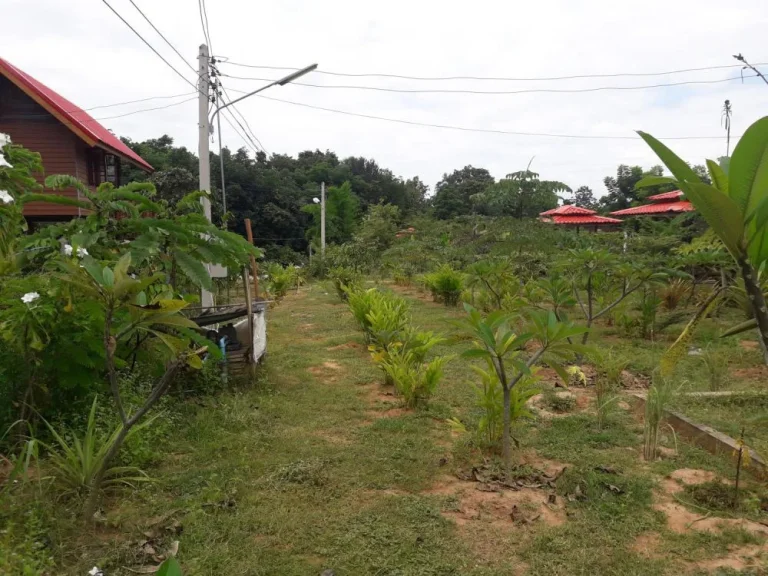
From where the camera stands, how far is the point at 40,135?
1189cm

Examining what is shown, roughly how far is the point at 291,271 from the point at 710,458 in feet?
47.1

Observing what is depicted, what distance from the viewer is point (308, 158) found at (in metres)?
45.3

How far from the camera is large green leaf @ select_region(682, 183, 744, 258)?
61 cm

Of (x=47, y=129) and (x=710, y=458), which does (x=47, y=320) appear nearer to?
(x=710, y=458)

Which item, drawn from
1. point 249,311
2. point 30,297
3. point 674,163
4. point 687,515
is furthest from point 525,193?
point 674,163

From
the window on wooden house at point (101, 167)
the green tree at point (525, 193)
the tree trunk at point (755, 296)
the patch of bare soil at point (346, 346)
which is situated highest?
the window on wooden house at point (101, 167)

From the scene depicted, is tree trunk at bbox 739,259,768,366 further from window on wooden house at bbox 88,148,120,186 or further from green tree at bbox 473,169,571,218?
window on wooden house at bbox 88,148,120,186

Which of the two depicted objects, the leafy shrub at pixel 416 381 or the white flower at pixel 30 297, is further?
the leafy shrub at pixel 416 381

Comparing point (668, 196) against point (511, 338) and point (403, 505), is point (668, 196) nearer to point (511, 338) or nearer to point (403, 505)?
point (511, 338)

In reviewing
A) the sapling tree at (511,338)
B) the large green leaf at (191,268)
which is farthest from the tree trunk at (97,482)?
the sapling tree at (511,338)

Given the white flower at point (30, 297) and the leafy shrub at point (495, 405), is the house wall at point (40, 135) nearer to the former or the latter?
the white flower at point (30, 297)

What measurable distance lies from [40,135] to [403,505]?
1258 centimetres

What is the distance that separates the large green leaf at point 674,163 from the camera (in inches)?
27.0

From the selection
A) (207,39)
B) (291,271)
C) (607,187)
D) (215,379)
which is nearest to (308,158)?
(607,187)
